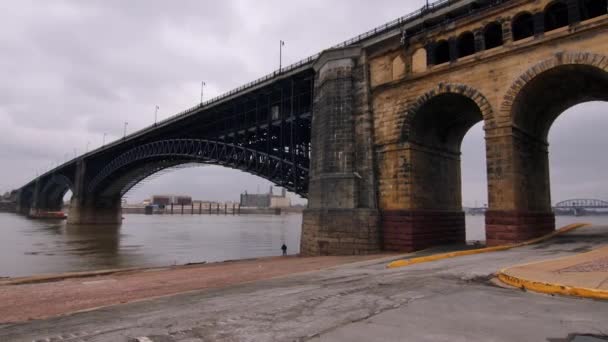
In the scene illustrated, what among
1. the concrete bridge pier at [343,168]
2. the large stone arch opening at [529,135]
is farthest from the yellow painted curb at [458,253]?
the concrete bridge pier at [343,168]

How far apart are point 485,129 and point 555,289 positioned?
14502mm

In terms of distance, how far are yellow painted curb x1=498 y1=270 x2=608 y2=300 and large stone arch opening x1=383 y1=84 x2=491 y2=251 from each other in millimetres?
14019

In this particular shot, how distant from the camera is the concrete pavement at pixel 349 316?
608 centimetres

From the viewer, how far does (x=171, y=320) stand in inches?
295

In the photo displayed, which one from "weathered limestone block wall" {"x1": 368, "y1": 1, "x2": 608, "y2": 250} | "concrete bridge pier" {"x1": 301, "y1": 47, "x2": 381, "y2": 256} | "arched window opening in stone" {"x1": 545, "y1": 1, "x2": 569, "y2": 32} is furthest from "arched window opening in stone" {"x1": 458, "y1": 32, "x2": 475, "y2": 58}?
"concrete bridge pier" {"x1": 301, "y1": 47, "x2": 381, "y2": 256}

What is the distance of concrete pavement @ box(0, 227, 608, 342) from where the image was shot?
20.0 ft

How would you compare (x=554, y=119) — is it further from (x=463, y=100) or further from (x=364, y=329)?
(x=364, y=329)

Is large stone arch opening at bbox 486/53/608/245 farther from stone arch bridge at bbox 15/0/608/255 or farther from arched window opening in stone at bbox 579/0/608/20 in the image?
arched window opening in stone at bbox 579/0/608/20

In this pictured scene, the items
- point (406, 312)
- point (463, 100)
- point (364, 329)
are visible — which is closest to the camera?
point (364, 329)

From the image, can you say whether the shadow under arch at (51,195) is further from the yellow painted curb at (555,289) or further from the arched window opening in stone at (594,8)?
the yellow painted curb at (555,289)

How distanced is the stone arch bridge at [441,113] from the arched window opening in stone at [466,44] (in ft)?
0.26

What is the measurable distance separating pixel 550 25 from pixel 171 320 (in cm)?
2374

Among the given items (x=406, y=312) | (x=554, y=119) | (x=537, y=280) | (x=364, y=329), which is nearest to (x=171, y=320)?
(x=364, y=329)

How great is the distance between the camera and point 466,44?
24297 millimetres
